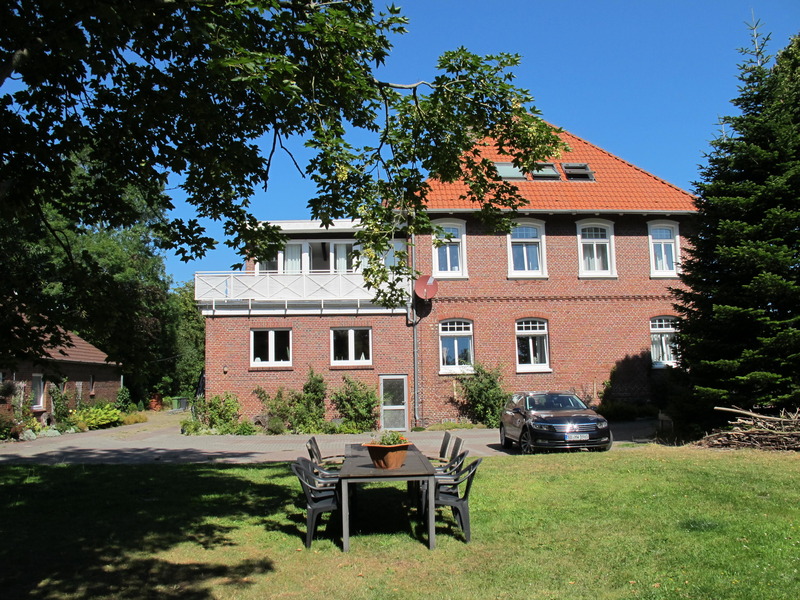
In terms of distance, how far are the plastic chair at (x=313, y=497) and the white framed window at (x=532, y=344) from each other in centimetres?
1700

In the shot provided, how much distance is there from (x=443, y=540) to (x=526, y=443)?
7.92m

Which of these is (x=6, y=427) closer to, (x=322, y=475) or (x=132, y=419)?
(x=132, y=419)

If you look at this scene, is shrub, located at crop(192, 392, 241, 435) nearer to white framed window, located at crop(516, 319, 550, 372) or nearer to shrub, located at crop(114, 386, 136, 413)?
white framed window, located at crop(516, 319, 550, 372)

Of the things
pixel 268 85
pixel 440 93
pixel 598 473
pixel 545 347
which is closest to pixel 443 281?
pixel 545 347

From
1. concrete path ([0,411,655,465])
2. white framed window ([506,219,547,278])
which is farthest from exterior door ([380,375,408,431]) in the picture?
white framed window ([506,219,547,278])

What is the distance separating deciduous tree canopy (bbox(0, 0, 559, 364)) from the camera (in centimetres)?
652

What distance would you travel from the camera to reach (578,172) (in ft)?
85.0

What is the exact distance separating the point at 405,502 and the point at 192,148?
5.53 m

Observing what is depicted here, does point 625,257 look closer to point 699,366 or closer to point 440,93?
point 699,366

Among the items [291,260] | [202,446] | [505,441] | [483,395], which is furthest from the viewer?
[291,260]

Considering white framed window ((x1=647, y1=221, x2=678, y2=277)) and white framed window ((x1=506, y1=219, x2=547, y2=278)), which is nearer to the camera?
white framed window ((x1=506, y1=219, x2=547, y2=278))

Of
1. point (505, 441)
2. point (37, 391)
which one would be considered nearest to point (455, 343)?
point (505, 441)

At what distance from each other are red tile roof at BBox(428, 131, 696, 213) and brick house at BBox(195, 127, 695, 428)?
0.08 meters

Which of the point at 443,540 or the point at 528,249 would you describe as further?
the point at 528,249
